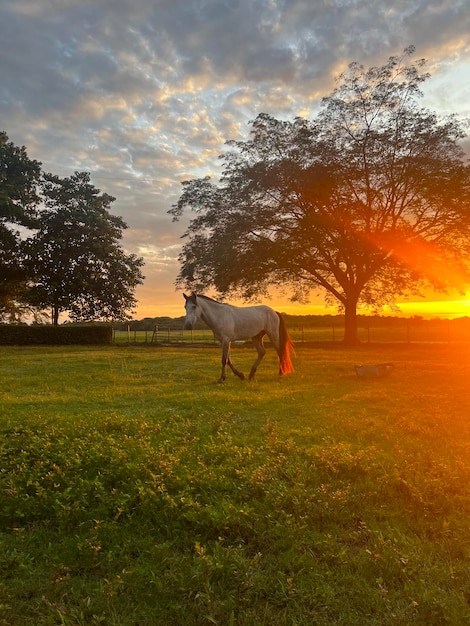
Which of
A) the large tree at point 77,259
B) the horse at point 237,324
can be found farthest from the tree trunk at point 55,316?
the horse at point 237,324

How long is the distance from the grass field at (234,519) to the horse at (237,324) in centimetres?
421

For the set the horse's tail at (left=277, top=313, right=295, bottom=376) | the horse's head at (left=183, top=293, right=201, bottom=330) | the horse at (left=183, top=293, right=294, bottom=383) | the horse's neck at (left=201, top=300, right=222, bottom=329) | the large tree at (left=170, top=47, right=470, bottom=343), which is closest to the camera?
the horse's head at (left=183, top=293, right=201, bottom=330)

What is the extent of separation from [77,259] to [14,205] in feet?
20.6

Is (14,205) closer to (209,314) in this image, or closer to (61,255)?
(61,255)

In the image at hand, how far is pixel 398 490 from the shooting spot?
4.30 m

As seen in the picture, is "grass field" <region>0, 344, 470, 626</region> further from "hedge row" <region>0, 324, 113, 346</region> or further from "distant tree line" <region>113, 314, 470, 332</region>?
"distant tree line" <region>113, 314, 470, 332</region>

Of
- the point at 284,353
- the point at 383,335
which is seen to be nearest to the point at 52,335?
the point at 284,353

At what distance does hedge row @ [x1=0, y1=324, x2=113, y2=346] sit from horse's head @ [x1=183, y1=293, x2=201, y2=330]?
22354 mm

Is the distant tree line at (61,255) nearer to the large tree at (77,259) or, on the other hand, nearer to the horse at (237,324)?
the large tree at (77,259)

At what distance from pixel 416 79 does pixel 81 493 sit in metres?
29.4

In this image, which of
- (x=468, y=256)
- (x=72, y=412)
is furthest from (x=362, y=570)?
(x=468, y=256)

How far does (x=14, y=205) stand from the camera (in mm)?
29562

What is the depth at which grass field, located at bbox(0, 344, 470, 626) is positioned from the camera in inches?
110

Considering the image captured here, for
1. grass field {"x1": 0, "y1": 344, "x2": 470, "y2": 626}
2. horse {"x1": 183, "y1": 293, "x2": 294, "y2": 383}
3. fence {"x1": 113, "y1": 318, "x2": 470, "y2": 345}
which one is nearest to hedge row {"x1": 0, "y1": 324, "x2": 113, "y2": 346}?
fence {"x1": 113, "y1": 318, "x2": 470, "y2": 345}
